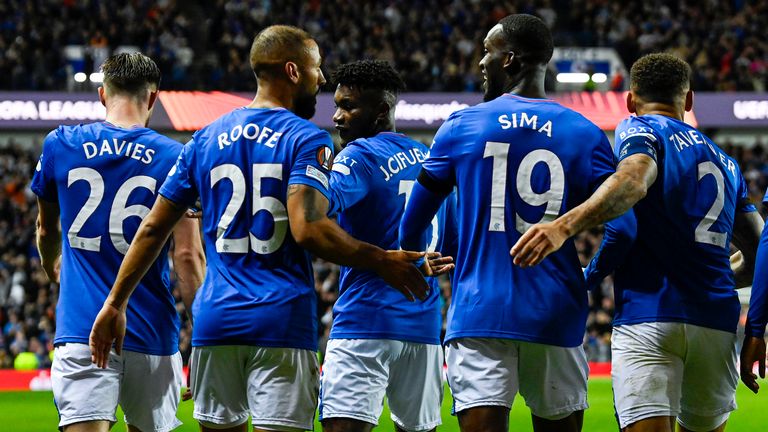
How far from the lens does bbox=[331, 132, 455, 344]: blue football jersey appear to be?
200 inches

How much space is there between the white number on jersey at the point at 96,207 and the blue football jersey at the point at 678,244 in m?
2.23

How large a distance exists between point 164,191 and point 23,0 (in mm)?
24340

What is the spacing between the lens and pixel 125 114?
5.05 meters

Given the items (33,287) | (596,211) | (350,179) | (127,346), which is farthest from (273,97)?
(33,287)

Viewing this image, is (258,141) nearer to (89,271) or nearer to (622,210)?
(89,271)

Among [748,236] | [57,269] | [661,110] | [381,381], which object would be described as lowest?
[381,381]

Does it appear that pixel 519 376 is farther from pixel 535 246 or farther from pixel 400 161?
pixel 400 161

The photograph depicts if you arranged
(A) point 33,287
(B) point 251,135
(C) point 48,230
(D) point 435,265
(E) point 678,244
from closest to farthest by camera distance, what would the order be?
1. (B) point 251,135
2. (D) point 435,265
3. (E) point 678,244
4. (C) point 48,230
5. (A) point 33,287

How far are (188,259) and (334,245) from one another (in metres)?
1.12

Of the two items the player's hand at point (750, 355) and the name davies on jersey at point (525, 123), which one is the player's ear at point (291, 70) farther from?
the player's hand at point (750, 355)

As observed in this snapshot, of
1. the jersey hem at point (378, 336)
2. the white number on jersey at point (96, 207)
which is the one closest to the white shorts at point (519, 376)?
the jersey hem at point (378, 336)

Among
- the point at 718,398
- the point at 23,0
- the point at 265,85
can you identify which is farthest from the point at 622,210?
the point at 23,0

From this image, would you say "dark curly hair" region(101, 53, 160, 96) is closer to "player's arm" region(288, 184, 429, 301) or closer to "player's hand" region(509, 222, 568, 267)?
"player's arm" region(288, 184, 429, 301)

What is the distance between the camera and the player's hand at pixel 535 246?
154 inches
